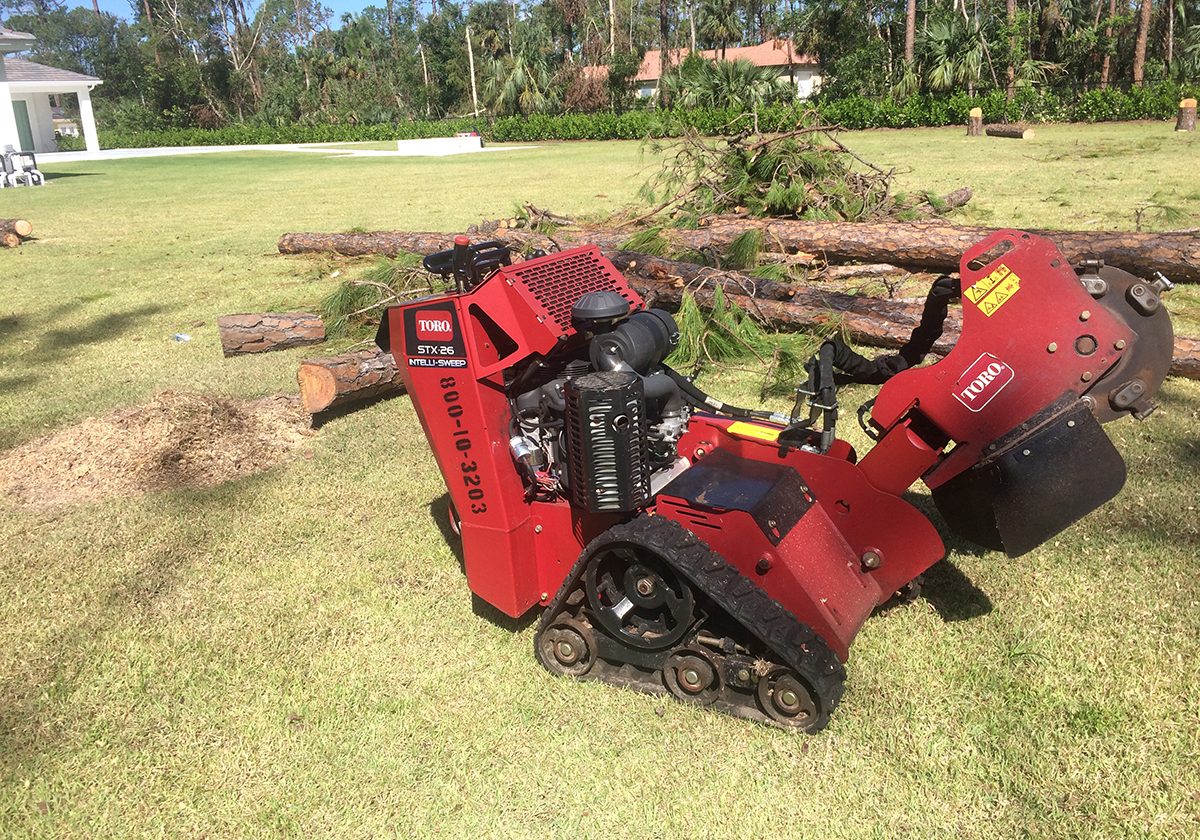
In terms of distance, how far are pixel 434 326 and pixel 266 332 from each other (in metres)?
5.71

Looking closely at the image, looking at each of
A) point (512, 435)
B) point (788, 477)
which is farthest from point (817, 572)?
point (512, 435)

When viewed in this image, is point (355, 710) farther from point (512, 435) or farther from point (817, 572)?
point (817, 572)

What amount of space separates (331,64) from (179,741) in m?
76.1

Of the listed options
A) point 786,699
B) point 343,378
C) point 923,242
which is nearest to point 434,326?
point 786,699

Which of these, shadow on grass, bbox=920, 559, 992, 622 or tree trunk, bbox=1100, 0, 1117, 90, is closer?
shadow on grass, bbox=920, 559, 992, 622

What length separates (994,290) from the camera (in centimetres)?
283

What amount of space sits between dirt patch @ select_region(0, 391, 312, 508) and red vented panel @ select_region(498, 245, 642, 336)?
323 centimetres

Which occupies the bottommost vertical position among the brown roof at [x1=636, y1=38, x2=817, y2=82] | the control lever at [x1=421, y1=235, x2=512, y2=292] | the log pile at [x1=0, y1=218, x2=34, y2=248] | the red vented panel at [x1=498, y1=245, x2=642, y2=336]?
the log pile at [x1=0, y1=218, x2=34, y2=248]

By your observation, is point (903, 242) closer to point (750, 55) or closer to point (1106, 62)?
point (1106, 62)

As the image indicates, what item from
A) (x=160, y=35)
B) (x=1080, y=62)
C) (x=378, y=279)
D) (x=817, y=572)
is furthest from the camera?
(x=160, y=35)

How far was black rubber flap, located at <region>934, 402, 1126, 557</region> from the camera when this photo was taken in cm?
273

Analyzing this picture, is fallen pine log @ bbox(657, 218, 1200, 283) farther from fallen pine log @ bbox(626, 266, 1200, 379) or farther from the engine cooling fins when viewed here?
the engine cooling fins

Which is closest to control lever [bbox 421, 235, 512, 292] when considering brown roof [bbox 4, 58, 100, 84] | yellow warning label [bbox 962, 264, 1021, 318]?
yellow warning label [bbox 962, 264, 1021, 318]

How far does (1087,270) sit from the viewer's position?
9.34 feet
